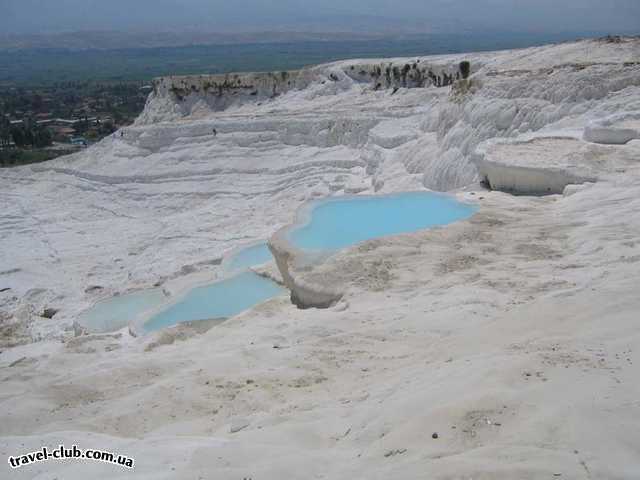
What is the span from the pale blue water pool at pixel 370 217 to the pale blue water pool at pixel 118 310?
2395 mm

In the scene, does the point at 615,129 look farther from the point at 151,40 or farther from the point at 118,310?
the point at 151,40

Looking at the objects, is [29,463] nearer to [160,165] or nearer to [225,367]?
[225,367]

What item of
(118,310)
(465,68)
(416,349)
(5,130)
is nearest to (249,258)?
(118,310)

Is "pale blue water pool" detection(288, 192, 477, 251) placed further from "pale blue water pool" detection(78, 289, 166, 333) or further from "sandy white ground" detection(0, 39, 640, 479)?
"pale blue water pool" detection(78, 289, 166, 333)

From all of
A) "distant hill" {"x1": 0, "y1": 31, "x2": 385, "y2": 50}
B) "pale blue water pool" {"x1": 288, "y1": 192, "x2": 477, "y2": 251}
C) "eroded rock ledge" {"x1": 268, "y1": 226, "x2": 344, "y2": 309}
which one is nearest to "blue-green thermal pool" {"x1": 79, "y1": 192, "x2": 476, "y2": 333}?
"pale blue water pool" {"x1": 288, "y1": 192, "x2": 477, "y2": 251}

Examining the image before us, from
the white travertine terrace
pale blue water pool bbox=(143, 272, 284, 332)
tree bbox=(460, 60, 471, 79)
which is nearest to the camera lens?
pale blue water pool bbox=(143, 272, 284, 332)

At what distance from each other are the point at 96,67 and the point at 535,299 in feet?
325

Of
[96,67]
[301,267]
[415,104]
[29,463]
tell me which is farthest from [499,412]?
[96,67]

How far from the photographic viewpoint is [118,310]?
9523mm

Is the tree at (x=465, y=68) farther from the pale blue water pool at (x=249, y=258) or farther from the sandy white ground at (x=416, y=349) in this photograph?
the pale blue water pool at (x=249, y=258)

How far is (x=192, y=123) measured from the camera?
2108 centimetres

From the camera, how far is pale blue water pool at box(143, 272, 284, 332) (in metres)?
7.62

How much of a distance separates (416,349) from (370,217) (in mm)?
4780

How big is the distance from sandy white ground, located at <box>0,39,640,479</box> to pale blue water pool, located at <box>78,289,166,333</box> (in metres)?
0.48
